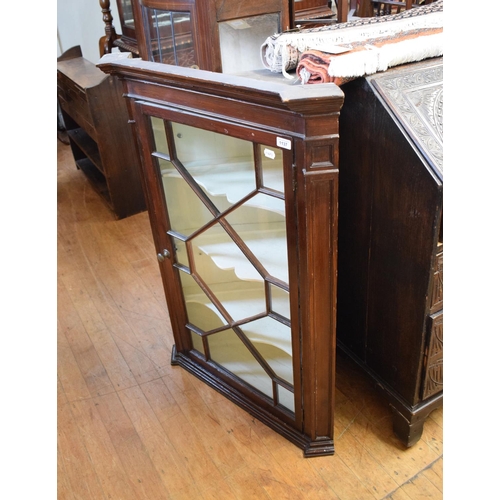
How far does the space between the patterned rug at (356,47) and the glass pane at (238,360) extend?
0.85 meters

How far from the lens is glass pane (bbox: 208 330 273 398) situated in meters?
1.59

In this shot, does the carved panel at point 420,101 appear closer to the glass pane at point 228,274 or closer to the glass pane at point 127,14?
the glass pane at point 228,274

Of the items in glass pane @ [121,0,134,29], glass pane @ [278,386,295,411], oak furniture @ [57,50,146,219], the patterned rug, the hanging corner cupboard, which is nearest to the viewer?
the hanging corner cupboard

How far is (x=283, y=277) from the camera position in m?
1.30

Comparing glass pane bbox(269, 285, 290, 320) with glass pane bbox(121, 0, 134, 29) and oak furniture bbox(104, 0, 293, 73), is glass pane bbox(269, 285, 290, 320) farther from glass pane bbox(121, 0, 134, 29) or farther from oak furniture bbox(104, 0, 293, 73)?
glass pane bbox(121, 0, 134, 29)

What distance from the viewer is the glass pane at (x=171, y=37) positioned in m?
1.79

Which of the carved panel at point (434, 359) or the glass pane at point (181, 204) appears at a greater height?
the glass pane at point (181, 204)

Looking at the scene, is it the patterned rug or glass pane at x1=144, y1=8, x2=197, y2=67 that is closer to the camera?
the patterned rug

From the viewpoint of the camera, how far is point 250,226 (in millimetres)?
1303

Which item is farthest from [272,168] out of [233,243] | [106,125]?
[106,125]

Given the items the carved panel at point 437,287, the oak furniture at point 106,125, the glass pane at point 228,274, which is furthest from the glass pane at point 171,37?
the carved panel at point 437,287

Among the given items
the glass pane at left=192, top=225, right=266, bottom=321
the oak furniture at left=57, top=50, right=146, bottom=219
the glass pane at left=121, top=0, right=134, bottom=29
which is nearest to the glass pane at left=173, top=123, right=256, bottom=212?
the glass pane at left=192, top=225, right=266, bottom=321

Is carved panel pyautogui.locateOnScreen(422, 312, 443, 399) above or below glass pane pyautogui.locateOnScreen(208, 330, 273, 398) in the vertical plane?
above

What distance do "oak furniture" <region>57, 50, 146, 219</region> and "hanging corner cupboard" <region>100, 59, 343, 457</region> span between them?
43.6 inches
